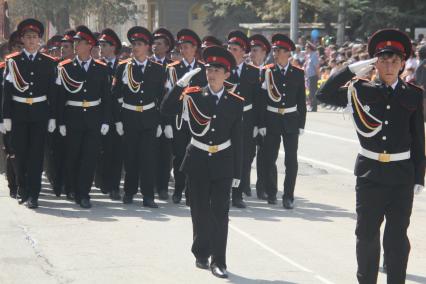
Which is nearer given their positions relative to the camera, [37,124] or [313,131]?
[37,124]

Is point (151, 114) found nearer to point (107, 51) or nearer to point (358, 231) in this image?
point (107, 51)

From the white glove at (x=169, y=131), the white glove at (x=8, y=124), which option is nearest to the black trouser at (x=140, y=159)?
the white glove at (x=169, y=131)

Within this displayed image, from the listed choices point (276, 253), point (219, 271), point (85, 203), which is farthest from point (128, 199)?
point (219, 271)

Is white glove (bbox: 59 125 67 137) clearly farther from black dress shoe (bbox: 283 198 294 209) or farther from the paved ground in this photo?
black dress shoe (bbox: 283 198 294 209)

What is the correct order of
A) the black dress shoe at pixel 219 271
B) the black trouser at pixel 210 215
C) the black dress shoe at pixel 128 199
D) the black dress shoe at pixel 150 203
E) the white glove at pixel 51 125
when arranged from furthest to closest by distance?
the black dress shoe at pixel 128 199
the black dress shoe at pixel 150 203
the white glove at pixel 51 125
the black trouser at pixel 210 215
the black dress shoe at pixel 219 271

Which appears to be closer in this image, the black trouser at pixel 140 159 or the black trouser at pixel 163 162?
the black trouser at pixel 140 159

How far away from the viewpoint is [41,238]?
34.4ft

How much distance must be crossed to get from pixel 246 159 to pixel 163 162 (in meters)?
1.14

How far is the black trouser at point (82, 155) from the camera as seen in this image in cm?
1256

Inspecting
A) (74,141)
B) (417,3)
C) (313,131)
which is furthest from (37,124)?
(417,3)

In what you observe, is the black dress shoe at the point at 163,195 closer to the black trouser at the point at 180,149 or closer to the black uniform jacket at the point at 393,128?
the black trouser at the point at 180,149

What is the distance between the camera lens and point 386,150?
786cm

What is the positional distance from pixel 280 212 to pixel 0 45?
4.98 metres

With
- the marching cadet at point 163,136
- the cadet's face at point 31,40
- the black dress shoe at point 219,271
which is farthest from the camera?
the marching cadet at point 163,136
